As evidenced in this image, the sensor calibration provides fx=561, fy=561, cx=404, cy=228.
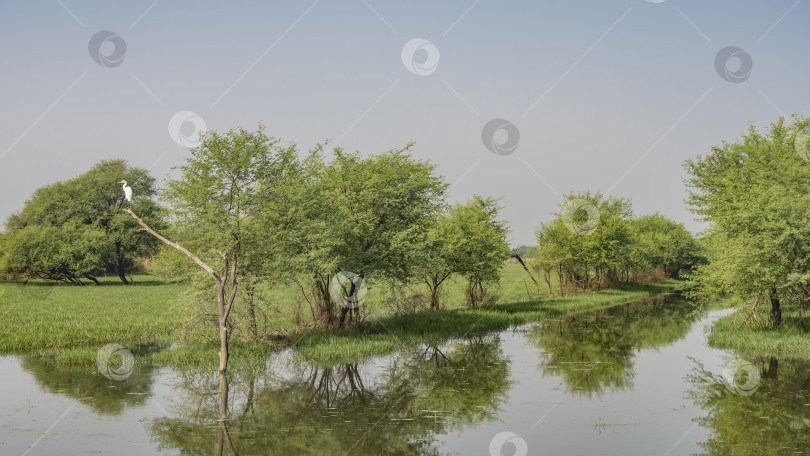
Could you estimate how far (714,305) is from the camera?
54500mm

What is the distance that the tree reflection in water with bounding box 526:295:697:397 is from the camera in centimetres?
2155

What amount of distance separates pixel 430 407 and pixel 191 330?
1518cm

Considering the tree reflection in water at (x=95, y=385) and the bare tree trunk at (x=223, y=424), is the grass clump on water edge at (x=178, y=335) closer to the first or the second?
the tree reflection in water at (x=95, y=385)

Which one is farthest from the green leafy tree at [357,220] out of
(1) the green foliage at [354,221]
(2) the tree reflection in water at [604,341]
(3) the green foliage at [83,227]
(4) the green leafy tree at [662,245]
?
(4) the green leafy tree at [662,245]

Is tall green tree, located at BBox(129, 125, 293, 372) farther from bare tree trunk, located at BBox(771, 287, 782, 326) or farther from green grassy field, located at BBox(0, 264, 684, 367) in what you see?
bare tree trunk, located at BBox(771, 287, 782, 326)

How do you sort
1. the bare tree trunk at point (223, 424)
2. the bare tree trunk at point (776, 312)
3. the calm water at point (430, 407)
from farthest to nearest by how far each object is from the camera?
the bare tree trunk at point (776, 312) → the calm water at point (430, 407) → the bare tree trunk at point (223, 424)

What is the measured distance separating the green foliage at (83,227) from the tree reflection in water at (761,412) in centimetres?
6347

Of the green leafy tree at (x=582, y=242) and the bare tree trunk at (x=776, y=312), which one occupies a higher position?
the green leafy tree at (x=582, y=242)

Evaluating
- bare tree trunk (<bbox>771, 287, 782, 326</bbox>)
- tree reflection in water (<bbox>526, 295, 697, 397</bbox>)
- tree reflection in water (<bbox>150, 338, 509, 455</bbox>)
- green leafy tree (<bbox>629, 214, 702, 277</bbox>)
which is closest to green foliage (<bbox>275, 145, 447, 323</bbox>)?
tree reflection in water (<bbox>150, 338, 509, 455</bbox>)

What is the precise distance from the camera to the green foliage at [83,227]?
71500mm

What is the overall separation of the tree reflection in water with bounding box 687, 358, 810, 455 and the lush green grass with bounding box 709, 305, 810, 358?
2.61 m

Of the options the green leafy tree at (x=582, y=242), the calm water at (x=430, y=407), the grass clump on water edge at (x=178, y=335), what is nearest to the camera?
the calm water at (x=430, y=407)

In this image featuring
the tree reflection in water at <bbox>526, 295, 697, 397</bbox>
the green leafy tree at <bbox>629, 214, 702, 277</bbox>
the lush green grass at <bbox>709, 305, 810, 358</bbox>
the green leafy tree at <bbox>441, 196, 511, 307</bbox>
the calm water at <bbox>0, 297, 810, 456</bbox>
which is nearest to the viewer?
the calm water at <bbox>0, 297, 810, 456</bbox>

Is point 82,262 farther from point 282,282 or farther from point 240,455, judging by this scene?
point 240,455
